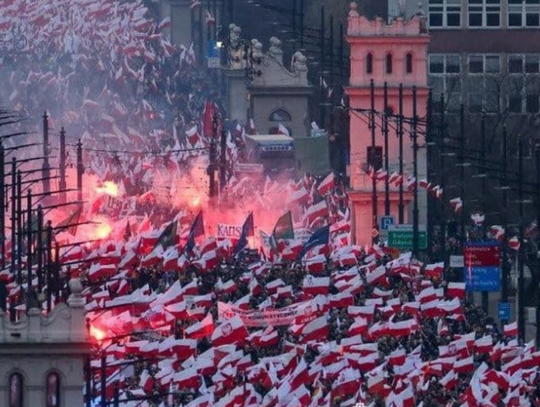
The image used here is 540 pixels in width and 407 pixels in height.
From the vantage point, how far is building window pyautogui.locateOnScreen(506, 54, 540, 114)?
6938 inches

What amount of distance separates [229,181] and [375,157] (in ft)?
15.4

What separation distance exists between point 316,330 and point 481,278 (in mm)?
14250

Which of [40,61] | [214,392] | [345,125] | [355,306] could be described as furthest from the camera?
[40,61]

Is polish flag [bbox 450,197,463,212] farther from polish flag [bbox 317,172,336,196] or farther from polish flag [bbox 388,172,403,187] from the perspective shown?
polish flag [bbox 317,172,336,196]

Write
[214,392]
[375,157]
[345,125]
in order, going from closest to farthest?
[214,392] → [375,157] → [345,125]

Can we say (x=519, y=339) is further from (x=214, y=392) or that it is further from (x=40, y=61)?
(x=40, y=61)

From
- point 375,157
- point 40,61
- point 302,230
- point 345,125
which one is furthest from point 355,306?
point 40,61

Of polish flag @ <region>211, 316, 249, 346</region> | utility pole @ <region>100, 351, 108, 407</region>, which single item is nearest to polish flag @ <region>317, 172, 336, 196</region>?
polish flag @ <region>211, 316, 249, 346</region>

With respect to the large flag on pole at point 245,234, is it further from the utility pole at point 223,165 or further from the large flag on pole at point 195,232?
the utility pole at point 223,165

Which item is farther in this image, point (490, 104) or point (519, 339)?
point (490, 104)

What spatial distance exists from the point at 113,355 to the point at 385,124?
40461mm

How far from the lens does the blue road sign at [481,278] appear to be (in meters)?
132

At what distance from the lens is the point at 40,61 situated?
642 feet

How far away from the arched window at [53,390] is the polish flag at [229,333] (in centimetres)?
1053
